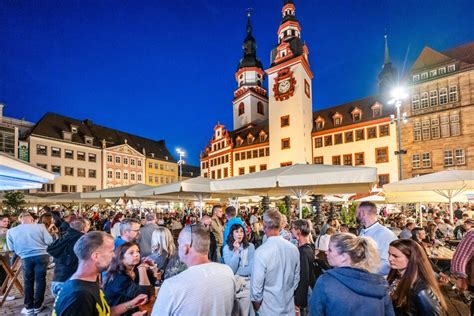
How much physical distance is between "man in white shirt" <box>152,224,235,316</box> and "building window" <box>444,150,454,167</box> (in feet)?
117

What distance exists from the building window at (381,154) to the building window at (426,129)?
3915 mm

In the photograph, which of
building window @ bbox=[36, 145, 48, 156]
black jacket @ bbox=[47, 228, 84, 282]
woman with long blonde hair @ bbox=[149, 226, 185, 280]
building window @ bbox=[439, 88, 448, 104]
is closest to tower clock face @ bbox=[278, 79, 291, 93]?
building window @ bbox=[439, 88, 448, 104]

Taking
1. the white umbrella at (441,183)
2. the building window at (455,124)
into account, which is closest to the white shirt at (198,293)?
the white umbrella at (441,183)

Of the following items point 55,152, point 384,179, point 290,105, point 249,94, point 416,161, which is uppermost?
point 249,94

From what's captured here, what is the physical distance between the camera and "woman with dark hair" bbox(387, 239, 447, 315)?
2.73 meters

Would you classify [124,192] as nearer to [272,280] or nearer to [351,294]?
[272,280]

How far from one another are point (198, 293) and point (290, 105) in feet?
128

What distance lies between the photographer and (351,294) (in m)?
2.38

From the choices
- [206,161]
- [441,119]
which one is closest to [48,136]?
[206,161]

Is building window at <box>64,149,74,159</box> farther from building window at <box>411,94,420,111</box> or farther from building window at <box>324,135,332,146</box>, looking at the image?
building window at <box>411,94,420,111</box>

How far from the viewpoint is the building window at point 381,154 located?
3488 centimetres

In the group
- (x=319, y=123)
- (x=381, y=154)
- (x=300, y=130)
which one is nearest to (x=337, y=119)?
(x=319, y=123)

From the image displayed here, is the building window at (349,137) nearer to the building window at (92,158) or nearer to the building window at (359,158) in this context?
the building window at (359,158)

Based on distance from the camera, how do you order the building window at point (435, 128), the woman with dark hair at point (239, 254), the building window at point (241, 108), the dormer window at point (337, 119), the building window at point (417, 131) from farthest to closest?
the building window at point (241, 108) → the dormer window at point (337, 119) → the building window at point (417, 131) → the building window at point (435, 128) → the woman with dark hair at point (239, 254)
